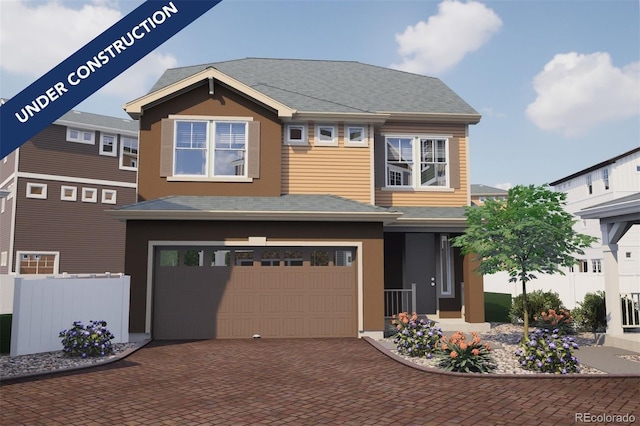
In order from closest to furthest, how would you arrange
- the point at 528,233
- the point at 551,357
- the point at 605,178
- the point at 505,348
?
the point at 551,357 → the point at 528,233 → the point at 505,348 → the point at 605,178

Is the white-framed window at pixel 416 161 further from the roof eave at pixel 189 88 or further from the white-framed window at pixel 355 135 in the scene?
the roof eave at pixel 189 88

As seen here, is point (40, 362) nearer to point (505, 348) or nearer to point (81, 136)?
point (505, 348)

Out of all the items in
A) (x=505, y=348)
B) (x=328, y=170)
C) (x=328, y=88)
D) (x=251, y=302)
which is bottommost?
(x=505, y=348)

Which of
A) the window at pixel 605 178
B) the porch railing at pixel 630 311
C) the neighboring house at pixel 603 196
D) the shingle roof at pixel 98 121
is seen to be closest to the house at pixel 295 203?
the porch railing at pixel 630 311

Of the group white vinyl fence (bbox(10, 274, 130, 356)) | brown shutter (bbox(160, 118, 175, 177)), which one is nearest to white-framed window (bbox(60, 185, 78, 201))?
brown shutter (bbox(160, 118, 175, 177))

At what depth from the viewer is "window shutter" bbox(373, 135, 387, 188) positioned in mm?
17141

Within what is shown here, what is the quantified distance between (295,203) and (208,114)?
4.17 meters

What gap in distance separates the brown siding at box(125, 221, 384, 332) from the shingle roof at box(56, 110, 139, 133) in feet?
61.6

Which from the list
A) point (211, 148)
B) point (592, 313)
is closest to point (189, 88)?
point (211, 148)

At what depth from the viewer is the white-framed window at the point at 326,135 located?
1653 centimetres

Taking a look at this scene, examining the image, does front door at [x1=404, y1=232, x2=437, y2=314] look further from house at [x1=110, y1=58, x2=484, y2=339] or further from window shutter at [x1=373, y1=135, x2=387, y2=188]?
window shutter at [x1=373, y1=135, x2=387, y2=188]

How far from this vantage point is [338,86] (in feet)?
62.6

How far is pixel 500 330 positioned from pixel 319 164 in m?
8.07

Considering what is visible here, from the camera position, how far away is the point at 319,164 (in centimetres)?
1647
